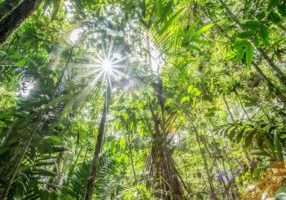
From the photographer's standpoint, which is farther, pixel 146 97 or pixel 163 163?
pixel 146 97

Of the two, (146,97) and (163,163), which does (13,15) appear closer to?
(146,97)

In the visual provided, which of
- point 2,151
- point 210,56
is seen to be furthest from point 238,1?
point 2,151

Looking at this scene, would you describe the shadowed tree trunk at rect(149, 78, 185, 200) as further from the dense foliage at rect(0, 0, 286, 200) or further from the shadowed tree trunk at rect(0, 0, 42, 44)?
the shadowed tree trunk at rect(0, 0, 42, 44)

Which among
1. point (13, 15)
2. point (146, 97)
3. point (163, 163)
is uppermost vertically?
point (13, 15)

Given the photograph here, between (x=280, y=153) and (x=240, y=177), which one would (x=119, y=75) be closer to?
(x=280, y=153)

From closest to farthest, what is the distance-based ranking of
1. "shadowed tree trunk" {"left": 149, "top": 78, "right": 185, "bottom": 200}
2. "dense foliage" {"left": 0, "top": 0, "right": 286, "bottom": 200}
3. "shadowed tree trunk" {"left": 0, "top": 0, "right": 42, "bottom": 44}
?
"dense foliage" {"left": 0, "top": 0, "right": 286, "bottom": 200} → "shadowed tree trunk" {"left": 149, "top": 78, "right": 185, "bottom": 200} → "shadowed tree trunk" {"left": 0, "top": 0, "right": 42, "bottom": 44}

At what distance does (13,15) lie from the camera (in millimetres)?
2182

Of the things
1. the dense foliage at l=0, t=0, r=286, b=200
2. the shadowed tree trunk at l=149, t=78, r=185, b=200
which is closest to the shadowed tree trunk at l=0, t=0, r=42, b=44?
the dense foliage at l=0, t=0, r=286, b=200

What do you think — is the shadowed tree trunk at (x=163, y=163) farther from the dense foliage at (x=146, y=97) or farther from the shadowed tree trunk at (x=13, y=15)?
the shadowed tree trunk at (x=13, y=15)

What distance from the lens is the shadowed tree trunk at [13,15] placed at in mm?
2098

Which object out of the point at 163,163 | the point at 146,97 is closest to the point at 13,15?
the point at 146,97

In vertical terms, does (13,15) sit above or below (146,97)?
above

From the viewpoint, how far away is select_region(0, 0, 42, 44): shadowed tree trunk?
2.10 m

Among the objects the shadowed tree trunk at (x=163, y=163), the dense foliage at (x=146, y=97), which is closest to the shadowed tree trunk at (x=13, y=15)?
the dense foliage at (x=146, y=97)
